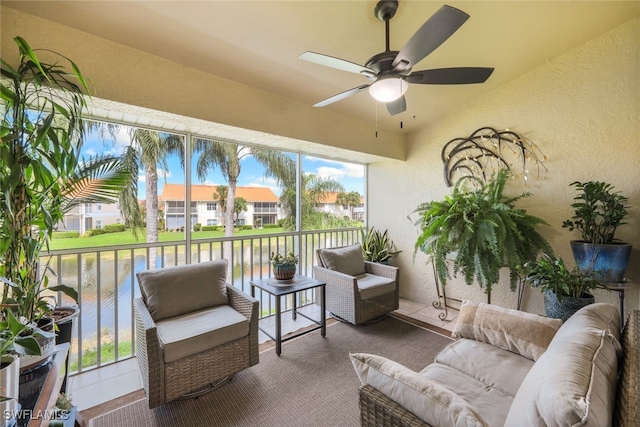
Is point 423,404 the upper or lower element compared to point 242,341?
upper

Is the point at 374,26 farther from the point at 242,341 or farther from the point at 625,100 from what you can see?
the point at 242,341

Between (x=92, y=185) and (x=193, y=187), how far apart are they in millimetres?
966

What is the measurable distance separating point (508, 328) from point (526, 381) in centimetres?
86

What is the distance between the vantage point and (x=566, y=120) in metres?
2.68

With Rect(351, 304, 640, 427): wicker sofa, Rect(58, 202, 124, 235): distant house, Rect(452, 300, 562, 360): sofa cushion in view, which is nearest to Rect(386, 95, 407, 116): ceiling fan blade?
Rect(452, 300, 562, 360): sofa cushion

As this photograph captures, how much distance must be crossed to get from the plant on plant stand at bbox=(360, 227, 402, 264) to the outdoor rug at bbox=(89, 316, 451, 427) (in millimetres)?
1237

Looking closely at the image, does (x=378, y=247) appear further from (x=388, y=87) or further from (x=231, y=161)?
(x=388, y=87)

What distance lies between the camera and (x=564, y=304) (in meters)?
2.08

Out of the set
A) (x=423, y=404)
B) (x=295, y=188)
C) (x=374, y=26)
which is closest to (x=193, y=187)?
(x=295, y=188)

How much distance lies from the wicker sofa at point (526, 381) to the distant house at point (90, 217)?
2.37 metres

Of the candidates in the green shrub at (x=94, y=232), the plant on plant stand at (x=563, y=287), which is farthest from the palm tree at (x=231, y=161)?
the plant on plant stand at (x=563, y=287)

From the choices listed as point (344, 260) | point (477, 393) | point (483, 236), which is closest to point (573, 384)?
A: point (477, 393)

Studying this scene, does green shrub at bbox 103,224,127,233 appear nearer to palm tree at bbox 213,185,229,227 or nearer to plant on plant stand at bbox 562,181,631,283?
palm tree at bbox 213,185,229,227

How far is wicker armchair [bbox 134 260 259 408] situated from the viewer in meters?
1.73
